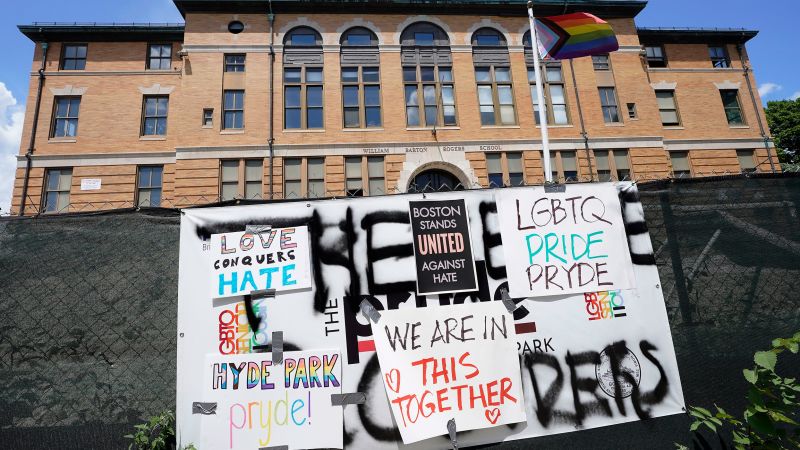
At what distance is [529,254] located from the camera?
3555 mm

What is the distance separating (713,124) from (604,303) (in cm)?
2709

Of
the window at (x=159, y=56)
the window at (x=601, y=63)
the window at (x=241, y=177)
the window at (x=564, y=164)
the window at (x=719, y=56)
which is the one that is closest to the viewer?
the window at (x=241, y=177)

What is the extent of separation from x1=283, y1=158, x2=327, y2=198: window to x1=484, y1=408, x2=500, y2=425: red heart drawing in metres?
16.9

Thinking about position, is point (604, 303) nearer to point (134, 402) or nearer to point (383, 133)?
point (134, 402)

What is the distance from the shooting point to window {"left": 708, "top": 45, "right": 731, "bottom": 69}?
84.3ft

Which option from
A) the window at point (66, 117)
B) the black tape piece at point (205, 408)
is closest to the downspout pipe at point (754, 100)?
the black tape piece at point (205, 408)

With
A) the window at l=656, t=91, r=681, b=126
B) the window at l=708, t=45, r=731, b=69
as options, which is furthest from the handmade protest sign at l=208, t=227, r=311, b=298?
the window at l=708, t=45, r=731, b=69

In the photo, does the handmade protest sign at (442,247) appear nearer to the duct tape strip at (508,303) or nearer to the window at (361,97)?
the duct tape strip at (508,303)

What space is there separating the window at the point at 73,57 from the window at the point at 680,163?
32250 mm

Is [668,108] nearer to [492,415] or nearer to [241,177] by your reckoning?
[241,177]

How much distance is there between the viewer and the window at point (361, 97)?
67.1ft

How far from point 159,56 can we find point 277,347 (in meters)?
25.2

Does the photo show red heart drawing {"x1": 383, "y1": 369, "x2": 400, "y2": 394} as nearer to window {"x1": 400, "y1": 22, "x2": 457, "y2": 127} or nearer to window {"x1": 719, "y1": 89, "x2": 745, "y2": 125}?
window {"x1": 400, "y1": 22, "x2": 457, "y2": 127}

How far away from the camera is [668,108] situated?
24.2 meters
